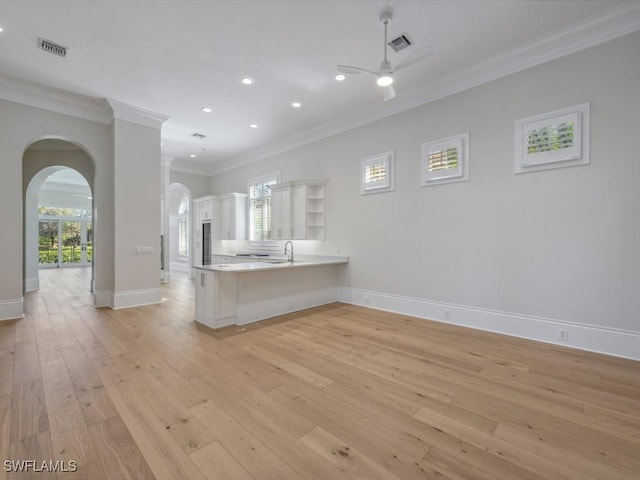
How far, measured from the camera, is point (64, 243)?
42.2 ft

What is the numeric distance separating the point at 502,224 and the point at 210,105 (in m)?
5.12

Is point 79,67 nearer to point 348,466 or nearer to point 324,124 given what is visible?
point 324,124

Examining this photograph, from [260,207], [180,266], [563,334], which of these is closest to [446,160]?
[563,334]

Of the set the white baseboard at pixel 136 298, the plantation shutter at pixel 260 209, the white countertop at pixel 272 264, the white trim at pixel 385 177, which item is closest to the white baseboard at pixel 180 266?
the plantation shutter at pixel 260 209

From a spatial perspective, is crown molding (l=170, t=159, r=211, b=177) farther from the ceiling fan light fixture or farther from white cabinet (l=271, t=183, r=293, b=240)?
the ceiling fan light fixture

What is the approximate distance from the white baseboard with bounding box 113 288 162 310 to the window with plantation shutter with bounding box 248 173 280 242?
2.87 metres

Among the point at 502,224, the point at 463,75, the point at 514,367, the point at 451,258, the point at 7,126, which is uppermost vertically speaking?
the point at 463,75

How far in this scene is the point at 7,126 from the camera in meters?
4.35

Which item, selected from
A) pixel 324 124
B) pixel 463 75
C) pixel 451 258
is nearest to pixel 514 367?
pixel 451 258

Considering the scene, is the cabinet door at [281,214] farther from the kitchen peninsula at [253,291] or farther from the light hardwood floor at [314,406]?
the light hardwood floor at [314,406]

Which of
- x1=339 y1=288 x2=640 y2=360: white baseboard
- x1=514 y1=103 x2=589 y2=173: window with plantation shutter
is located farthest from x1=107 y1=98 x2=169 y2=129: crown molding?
x1=514 y1=103 x2=589 y2=173: window with plantation shutter

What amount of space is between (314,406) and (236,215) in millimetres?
6730

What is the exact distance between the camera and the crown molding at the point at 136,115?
492 centimetres

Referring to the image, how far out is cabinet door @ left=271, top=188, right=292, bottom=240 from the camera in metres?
6.31
